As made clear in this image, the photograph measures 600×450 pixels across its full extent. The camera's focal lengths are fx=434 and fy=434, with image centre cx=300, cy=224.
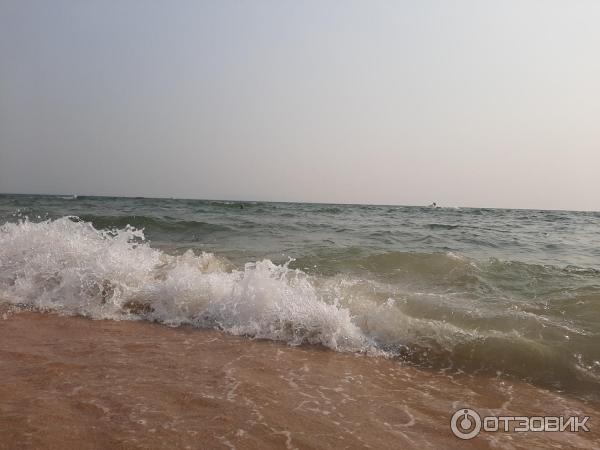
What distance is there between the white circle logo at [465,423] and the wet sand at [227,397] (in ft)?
0.19

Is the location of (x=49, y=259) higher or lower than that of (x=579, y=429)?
higher

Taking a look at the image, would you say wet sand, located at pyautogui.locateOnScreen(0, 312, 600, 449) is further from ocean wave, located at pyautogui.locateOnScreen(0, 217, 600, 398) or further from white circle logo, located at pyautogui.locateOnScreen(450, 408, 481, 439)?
ocean wave, located at pyautogui.locateOnScreen(0, 217, 600, 398)

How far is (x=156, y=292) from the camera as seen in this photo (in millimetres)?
5500

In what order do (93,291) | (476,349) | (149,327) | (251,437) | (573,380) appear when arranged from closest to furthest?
(251,437) → (573,380) → (476,349) → (149,327) → (93,291)

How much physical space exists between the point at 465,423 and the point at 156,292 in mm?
3921

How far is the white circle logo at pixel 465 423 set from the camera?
9.28ft

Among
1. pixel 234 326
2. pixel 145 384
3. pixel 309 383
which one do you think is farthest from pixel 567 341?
pixel 145 384

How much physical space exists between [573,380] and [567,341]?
75 centimetres

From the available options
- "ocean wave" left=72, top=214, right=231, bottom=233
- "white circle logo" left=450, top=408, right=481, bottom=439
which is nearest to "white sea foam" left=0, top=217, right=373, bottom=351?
"white circle logo" left=450, top=408, right=481, bottom=439

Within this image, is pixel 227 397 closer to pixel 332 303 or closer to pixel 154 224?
pixel 332 303

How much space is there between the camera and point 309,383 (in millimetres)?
3443

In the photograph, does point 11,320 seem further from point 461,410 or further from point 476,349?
point 476,349

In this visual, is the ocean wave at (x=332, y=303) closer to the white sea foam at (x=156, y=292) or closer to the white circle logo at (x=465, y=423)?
the white sea foam at (x=156, y=292)

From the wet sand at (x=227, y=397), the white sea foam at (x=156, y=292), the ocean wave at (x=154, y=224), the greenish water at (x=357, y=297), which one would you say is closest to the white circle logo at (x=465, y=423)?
the wet sand at (x=227, y=397)
